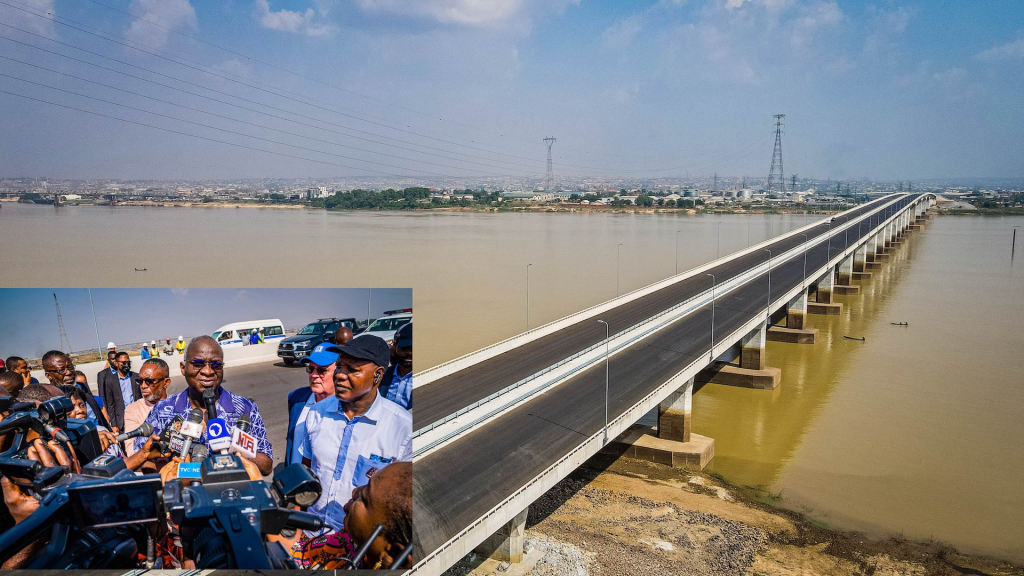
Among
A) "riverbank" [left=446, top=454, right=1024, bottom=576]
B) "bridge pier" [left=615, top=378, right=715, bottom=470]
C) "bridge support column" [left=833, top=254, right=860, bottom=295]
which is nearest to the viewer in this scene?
"riverbank" [left=446, top=454, right=1024, bottom=576]

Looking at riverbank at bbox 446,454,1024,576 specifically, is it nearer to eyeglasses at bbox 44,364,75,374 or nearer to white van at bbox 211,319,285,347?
white van at bbox 211,319,285,347

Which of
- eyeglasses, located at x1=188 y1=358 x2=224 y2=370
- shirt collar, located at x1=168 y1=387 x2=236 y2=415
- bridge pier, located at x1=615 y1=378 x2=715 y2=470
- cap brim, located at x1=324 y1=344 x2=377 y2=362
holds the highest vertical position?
cap brim, located at x1=324 y1=344 x2=377 y2=362

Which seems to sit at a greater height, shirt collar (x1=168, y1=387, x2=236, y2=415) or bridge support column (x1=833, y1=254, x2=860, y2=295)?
shirt collar (x1=168, y1=387, x2=236, y2=415)

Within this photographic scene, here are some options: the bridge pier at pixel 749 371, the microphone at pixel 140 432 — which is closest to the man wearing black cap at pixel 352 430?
the microphone at pixel 140 432

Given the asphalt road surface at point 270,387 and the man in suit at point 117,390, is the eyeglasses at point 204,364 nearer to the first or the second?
the asphalt road surface at point 270,387

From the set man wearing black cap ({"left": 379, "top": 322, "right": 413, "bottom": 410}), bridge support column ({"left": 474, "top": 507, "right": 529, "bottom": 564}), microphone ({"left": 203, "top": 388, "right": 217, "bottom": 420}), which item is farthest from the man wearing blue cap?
bridge support column ({"left": 474, "top": 507, "right": 529, "bottom": 564})

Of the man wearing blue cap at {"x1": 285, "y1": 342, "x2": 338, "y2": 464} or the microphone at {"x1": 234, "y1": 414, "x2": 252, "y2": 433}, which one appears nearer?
the microphone at {"x1": 234, "y1": 414, "x2": 252, "y2": 433}

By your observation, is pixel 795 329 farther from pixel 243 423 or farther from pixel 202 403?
pixel 202 403

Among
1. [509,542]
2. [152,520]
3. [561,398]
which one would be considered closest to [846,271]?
[561,398]
